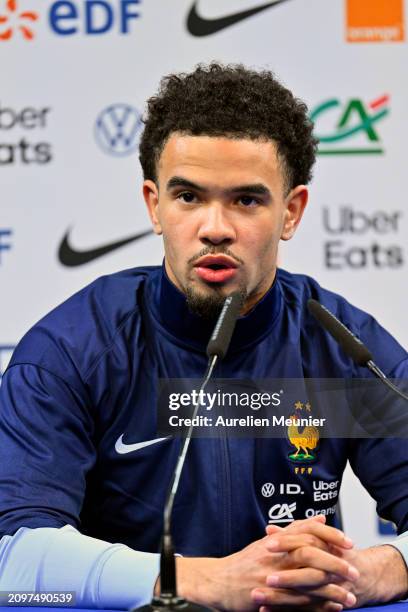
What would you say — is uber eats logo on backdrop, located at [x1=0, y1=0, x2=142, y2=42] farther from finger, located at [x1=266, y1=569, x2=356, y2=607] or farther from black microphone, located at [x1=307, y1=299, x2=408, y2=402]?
finger, located at [x1=266, y1=569, x2=356, y2=607]

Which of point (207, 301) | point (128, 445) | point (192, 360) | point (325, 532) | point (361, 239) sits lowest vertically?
point (325, 532)

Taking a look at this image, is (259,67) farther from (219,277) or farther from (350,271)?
(219,277)

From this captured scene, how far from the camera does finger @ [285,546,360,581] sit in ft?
5.02

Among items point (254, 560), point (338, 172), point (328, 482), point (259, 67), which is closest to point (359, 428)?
point (328, 482)

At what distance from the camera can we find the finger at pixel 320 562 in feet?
5.02

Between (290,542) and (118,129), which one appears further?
(118,129)

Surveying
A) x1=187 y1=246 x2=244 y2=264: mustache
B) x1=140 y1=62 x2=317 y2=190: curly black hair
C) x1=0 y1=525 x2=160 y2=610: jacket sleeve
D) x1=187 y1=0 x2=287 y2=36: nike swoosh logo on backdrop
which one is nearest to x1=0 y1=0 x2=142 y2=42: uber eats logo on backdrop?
x1=187 y1=0 x2=287 y2=36: nike swoosh logo on backdrop

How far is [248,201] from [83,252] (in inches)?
43.1

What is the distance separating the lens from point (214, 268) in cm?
190

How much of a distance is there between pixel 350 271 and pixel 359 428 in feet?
3.05

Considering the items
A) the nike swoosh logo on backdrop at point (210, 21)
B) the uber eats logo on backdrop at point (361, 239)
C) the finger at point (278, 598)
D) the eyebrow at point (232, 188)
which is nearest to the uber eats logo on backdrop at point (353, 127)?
the uber eats logo on backdrop at point (361, 239)

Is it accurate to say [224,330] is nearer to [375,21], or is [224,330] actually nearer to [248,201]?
[248,201]

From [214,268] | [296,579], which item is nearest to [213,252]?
[214,268]

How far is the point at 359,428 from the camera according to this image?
2.07 metres
